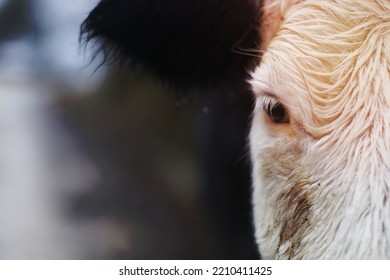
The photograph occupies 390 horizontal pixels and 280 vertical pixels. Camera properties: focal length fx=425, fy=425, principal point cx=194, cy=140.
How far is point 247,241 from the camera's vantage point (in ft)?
3.17

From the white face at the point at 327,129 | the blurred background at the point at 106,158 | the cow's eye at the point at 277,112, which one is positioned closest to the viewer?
the white face at the point at 327,129

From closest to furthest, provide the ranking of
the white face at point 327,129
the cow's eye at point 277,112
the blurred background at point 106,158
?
the white face at point 327,129, the cow's eye at point 277,112, the blurred background at point 106,158

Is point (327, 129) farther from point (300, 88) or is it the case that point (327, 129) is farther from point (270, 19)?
point (270, 19)

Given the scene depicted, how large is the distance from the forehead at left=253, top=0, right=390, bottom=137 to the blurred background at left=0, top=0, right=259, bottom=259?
0.60 feet

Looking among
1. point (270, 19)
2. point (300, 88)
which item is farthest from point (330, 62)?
point (270, 19)

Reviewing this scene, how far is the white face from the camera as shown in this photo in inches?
22.2

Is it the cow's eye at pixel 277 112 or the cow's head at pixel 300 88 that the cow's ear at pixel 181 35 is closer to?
the cow's head at pixel 300 88

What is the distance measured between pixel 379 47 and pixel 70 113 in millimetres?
642

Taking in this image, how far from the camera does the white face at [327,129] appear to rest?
0.56 meters

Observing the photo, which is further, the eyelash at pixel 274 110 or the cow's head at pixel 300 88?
the eyelash at pixel 274 110

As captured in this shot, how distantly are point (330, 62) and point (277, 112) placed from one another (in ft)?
0.36

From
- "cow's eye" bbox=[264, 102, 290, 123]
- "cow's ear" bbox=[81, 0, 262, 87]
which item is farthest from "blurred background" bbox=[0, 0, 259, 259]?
"cow's eye" bbox=[264, 102, 290, 123]

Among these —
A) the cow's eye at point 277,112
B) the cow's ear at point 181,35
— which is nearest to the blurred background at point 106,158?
the cow's ear at point 181,35
